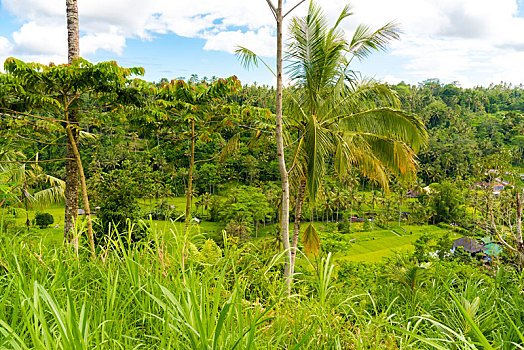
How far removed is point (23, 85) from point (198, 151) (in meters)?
43.6

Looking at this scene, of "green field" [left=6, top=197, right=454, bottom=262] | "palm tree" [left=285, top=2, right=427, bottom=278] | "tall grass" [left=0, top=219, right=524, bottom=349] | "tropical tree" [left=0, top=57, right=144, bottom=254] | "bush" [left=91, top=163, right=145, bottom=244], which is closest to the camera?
"tall grass" [left=0, top=219, right=524, bottom=349]

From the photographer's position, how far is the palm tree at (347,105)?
17.3 feet

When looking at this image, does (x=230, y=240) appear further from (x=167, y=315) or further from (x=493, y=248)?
(x=493, y=248)

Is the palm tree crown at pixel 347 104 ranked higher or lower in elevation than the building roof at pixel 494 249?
higher

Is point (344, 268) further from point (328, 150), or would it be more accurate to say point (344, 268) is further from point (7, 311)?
point (7, 311)

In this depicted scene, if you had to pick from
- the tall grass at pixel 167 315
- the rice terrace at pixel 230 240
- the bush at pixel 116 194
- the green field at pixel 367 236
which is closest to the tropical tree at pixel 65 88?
the rice terrace at pixel 230 240

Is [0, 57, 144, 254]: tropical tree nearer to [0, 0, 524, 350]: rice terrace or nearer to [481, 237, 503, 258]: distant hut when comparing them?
[0, 0, 524, 350]: rice terrace

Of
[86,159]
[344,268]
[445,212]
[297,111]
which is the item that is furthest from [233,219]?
[445,212]

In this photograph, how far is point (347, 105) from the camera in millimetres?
5812

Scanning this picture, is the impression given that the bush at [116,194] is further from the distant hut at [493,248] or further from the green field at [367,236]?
the green field at [367,236]

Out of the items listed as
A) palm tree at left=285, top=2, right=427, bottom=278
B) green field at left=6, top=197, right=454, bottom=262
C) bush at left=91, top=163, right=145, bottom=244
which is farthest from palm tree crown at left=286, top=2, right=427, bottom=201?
green field at left=6, top=197, right=454, bottom=262

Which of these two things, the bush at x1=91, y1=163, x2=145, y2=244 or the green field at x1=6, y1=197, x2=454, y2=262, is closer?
the bush at x1=91, y1=163, x2=145, y2=244

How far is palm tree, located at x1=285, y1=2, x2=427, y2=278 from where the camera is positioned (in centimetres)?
529

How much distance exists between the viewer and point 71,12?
547 cm
